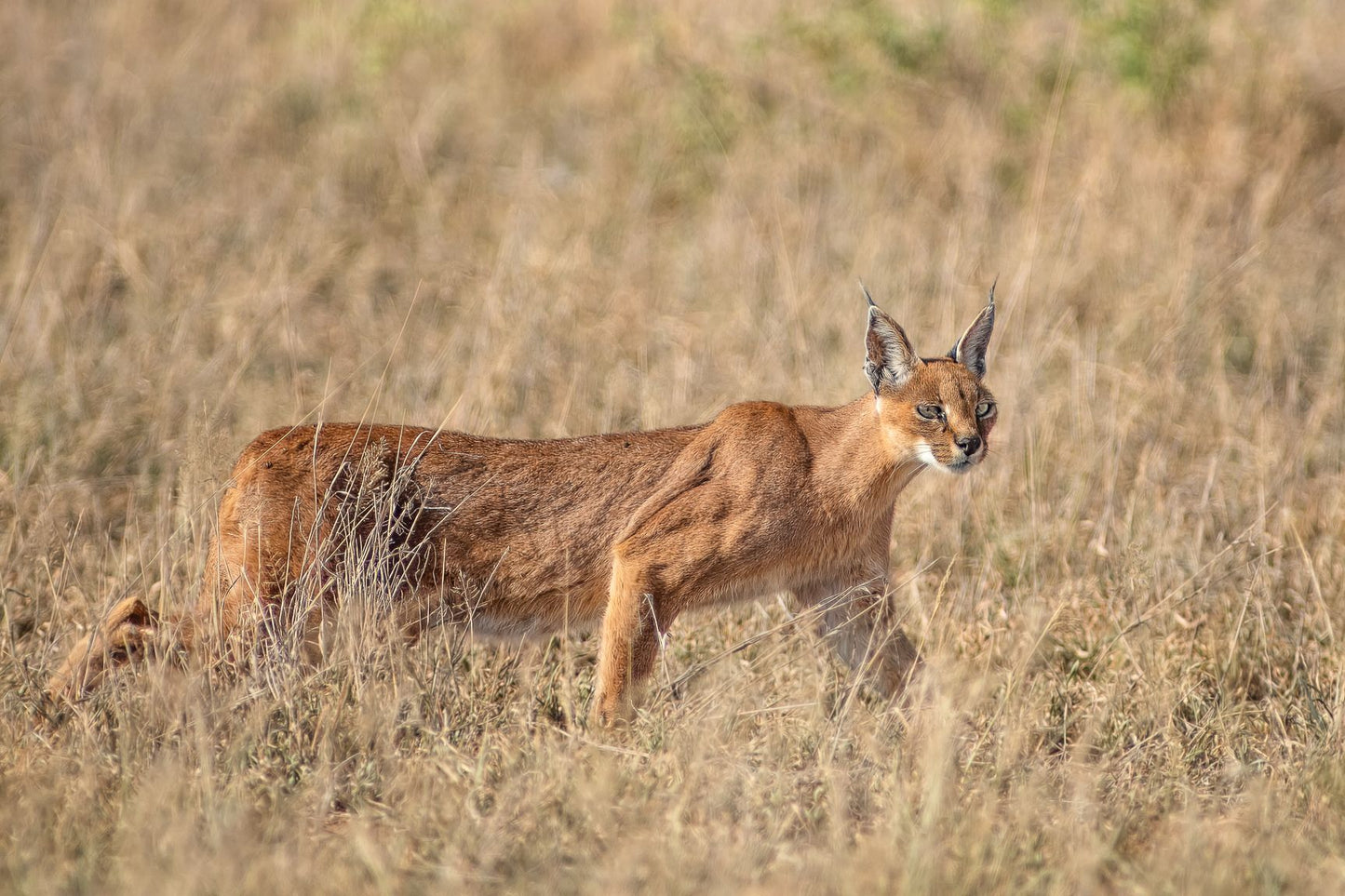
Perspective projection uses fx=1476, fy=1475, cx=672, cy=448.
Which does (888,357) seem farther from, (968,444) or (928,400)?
(968,444)

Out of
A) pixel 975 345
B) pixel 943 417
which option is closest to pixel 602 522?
pixel 943 417

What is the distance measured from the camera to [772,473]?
5.77 meters

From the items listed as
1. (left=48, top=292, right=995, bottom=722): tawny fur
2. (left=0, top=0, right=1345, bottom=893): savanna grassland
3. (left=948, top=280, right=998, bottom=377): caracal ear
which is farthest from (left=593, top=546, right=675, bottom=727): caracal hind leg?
(left=948, top=280, right=998, bottom=377): caracal ear

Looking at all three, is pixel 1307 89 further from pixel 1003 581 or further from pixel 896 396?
pixel 896 396

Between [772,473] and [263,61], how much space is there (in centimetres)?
871

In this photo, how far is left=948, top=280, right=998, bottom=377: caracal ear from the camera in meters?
6.08

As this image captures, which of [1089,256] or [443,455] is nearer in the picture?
[443,455]

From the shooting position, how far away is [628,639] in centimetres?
552

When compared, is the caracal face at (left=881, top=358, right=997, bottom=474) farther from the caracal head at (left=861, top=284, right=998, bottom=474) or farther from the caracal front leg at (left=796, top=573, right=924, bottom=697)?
the caracal front leg at (left=796, top=573, right=924, bottom=697)

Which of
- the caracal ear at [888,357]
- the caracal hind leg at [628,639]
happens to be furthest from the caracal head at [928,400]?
the caracal hind leg at [628,639]

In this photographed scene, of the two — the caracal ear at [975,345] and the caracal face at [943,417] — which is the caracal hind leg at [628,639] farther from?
the caracal ear at [975,345]

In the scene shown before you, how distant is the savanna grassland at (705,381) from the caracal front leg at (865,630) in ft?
0.54

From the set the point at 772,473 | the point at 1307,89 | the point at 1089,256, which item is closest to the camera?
the point at 772,473

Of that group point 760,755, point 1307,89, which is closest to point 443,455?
point 760,755
